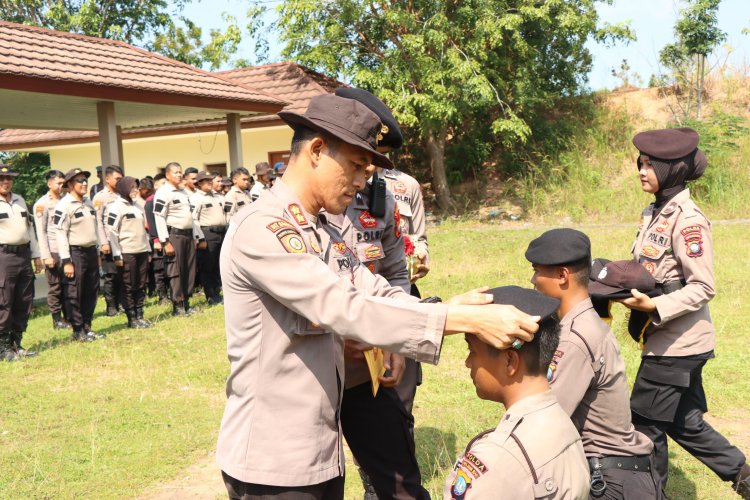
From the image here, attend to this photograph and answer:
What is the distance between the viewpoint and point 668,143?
11.6ft

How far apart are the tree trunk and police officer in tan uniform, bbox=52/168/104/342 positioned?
489 inches

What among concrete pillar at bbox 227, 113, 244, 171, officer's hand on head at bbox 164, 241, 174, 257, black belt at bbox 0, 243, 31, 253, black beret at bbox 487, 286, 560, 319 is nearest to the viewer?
black beret at bbox 487, 286, 560, 319

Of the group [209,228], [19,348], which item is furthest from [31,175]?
[19,348]

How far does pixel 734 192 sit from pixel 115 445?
15823 mm

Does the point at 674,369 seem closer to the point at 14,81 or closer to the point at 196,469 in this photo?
the point at 196,469

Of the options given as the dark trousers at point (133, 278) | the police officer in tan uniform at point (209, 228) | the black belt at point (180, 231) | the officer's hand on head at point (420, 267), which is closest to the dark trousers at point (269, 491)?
the officer's hand on head at point (420, 267)

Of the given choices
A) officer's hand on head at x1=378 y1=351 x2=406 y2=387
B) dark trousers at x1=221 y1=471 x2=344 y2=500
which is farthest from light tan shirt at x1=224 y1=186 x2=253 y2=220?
dark trousers at x1=221 y1=471 x2=344 y2=500

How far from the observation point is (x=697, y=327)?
350 centimetres

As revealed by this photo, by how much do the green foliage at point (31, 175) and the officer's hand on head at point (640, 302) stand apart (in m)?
25.0

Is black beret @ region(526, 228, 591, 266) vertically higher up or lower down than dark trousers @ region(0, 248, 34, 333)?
higher up

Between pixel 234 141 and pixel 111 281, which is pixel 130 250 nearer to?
pixel 111 281

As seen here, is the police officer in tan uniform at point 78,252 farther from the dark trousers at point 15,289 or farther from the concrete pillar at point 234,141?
the concrete pillar at point 234,141

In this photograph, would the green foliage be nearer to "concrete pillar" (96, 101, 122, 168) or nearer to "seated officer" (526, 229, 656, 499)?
"concrete pillar" (96, 101, 122, 168)

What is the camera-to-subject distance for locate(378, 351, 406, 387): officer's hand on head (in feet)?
9.96
